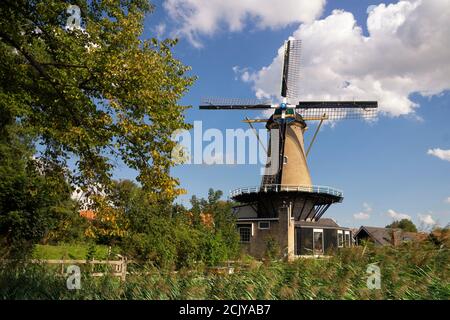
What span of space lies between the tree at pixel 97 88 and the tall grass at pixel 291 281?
353 cm

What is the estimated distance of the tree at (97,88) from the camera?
10859 mm

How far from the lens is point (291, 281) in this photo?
299 inches

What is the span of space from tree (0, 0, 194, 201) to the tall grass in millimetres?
3534

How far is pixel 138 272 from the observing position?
8.92 m

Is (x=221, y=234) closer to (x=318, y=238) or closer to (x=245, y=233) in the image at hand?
(x=245, y=233)

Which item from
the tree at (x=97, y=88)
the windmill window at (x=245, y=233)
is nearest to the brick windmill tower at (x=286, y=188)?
the windmill window at (x=245, y=233)

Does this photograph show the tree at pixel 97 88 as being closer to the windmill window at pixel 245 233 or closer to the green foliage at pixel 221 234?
the green foliage at pixel 221 234

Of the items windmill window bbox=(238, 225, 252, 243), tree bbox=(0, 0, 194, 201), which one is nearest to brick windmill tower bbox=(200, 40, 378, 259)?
windmill window bbox=(238, 225, 252, 243)

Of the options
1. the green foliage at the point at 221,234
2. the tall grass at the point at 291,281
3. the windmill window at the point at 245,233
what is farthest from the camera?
the windmill window at the point at 245,233

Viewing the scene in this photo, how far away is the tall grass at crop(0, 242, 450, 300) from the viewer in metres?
6.78

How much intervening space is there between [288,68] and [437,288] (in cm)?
3472

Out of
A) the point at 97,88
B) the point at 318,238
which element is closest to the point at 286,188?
the point at 318,238
